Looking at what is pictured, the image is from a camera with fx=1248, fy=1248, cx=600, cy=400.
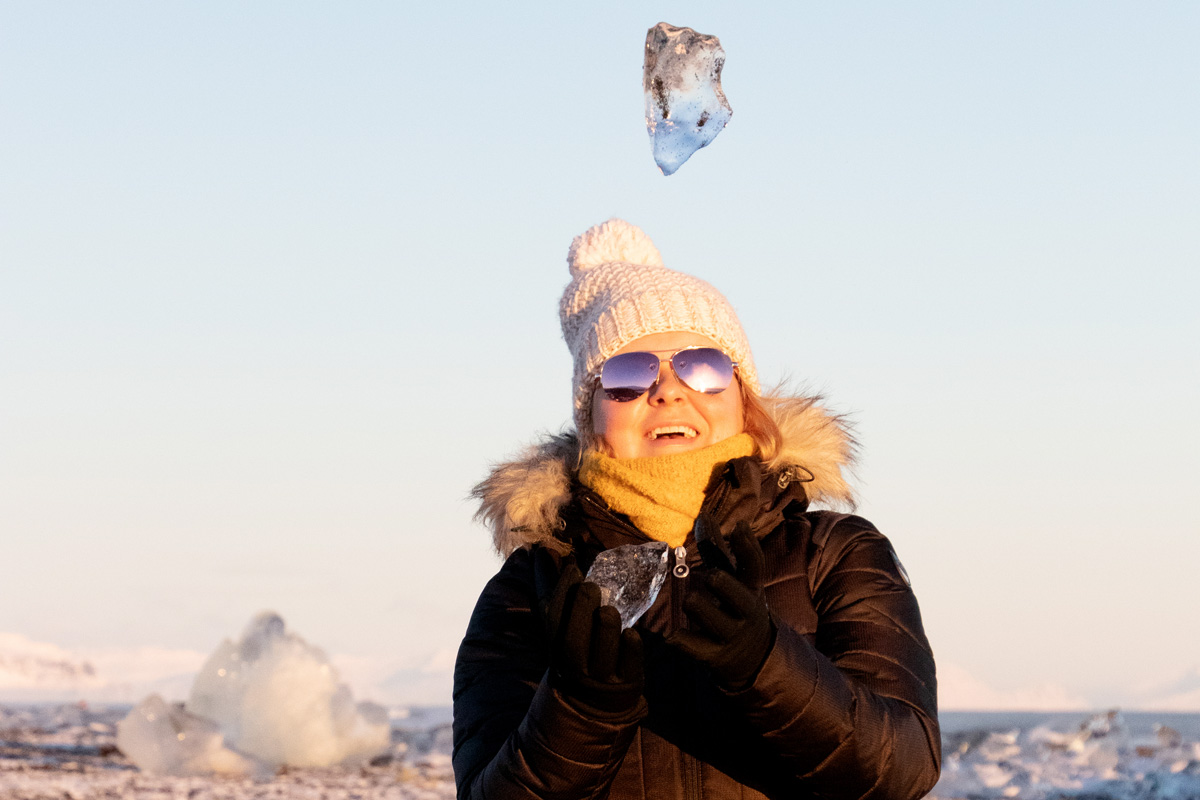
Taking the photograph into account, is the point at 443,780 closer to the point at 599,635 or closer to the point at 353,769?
the point at 353,769

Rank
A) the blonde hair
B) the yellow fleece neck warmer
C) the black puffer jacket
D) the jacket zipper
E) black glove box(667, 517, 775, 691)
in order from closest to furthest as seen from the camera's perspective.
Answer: black glove box(667, 517, 775, 691) < the black puffer jacket < the jacket zipper < the yellow fleece neck warmer < the blonde hair

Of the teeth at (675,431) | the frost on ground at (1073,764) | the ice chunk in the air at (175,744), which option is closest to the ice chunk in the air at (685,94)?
the teeth at (675,431)

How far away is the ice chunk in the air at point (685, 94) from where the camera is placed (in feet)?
15.6

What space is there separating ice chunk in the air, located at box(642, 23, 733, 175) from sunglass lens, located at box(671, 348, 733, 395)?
4.11 ft

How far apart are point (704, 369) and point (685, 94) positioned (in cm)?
151

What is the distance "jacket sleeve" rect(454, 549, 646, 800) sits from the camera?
2.73 m

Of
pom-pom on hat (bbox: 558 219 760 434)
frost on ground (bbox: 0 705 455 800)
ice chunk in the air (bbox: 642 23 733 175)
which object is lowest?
frost on ground (bbox: 0 705 455 800)

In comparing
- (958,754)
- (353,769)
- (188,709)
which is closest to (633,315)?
(958,754)

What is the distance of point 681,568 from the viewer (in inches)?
128

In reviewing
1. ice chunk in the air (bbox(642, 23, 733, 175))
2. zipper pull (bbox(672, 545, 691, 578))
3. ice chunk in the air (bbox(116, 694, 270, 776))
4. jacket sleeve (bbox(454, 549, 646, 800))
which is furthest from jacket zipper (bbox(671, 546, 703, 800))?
ice chunk in the air (bbox(116, 694, 270, 776))

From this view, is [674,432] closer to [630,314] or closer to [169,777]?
[630,314]

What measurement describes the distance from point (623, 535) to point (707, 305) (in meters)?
0.93

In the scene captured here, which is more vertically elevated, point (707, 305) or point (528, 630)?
point (707, 305)

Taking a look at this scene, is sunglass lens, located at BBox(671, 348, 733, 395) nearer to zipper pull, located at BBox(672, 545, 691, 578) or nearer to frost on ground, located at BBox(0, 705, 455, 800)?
zipper pull, located at BBox(672, 545, 691, 578)
